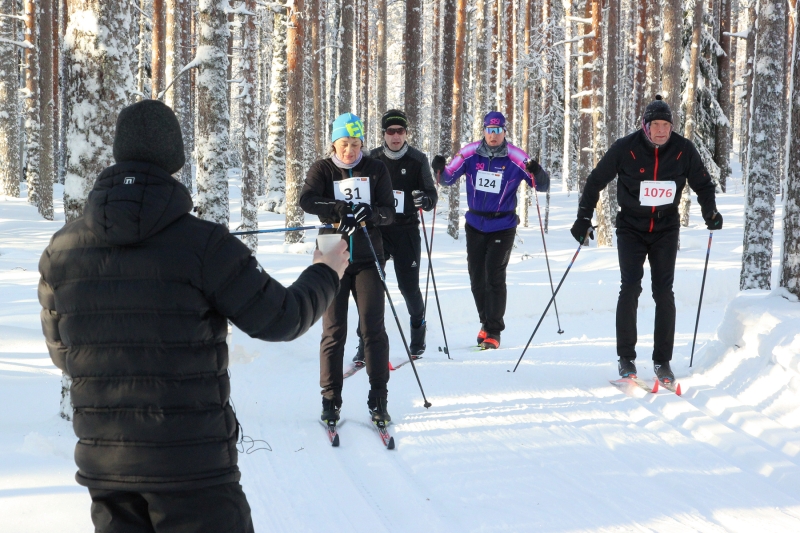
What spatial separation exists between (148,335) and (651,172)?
5029mm

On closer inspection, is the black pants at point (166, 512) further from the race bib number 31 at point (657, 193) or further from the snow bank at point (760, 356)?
the race bib number 31 at point (657, 193)

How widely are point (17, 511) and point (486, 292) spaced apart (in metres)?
5.21

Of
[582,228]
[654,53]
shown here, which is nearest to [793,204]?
[582,228]

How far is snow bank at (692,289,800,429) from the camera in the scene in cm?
517

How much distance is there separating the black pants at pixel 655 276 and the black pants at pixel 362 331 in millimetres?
2343

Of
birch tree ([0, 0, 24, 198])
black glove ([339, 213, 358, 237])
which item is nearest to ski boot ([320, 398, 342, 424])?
black glove ([339, 213, 358, 237])

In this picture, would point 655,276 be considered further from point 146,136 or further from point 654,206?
point 146,136

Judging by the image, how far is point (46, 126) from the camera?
18703 mm

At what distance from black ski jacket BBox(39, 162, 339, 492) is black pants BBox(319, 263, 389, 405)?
299 cm

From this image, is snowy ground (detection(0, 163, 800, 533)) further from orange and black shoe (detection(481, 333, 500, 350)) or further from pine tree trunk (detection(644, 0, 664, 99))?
pine tree trunk (detection(644, 0, 664, 99))

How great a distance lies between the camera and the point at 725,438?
4816 millimetres

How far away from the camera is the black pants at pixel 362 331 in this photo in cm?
509

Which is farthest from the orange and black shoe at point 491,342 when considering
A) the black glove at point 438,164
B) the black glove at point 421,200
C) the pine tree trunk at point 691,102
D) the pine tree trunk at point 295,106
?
the pine tree trunk at point 691,102

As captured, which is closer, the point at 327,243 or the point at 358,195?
the point at 327,243
